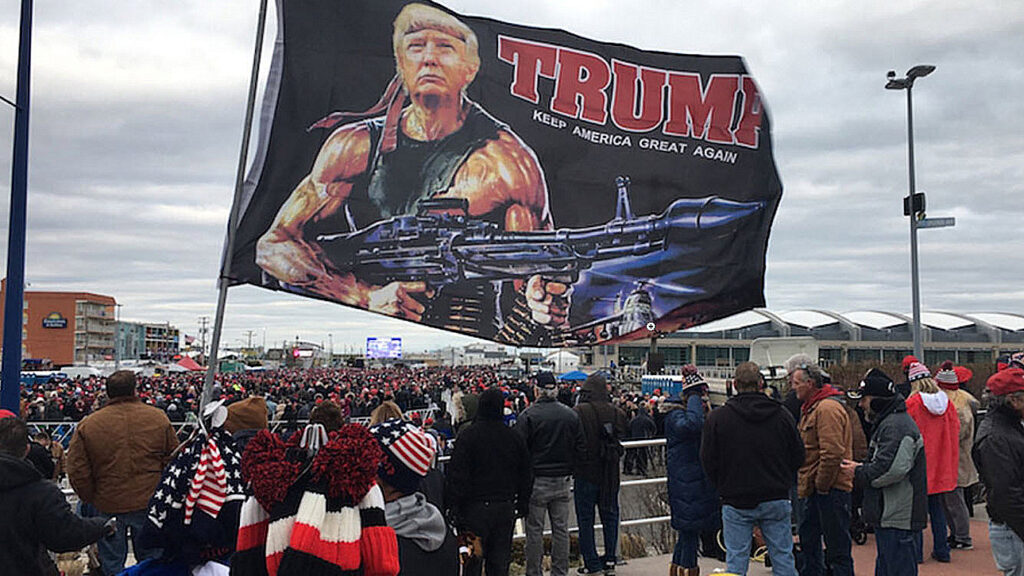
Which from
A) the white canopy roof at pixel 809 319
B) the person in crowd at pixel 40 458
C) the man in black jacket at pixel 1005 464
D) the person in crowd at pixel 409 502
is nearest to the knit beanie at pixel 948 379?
the man in black jacket at pixel 1005 464

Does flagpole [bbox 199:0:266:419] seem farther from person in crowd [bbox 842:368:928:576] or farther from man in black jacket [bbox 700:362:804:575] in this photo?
person in crowd [bbox 842:368:928:576]

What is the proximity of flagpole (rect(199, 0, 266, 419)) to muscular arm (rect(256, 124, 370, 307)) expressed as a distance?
205 mm

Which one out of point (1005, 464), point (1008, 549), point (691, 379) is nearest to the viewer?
point (1005, 464)

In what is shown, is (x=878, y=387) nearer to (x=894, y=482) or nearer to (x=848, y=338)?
(x=894, y=482)

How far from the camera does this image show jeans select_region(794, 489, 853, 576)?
6.17 m

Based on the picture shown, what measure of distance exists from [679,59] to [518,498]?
3.48 metres

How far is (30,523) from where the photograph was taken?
3.88 m

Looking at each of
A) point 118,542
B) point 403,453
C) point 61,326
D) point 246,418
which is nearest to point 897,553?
point 403,453

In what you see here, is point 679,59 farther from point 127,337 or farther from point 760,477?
point 127,337

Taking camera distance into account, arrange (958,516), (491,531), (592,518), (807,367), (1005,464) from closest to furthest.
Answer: (1005,464) → (491,531) → (807,367) → (592,518) → (958,516)

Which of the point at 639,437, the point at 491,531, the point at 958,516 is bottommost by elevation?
the point at 639,437

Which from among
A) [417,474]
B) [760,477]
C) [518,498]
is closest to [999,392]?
[760,477]

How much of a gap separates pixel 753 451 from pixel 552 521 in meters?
2.06

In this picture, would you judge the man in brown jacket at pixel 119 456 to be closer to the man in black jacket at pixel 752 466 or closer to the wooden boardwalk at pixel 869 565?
the man in black jacket at pixel 752 466
